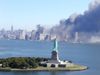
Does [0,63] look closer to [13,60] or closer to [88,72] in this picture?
[13,60]

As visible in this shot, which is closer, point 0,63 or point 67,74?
point 67,74

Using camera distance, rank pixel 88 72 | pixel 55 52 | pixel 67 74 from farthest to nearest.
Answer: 1. pixel 55 52
2. pixel 88 72
3. pixel 67 74

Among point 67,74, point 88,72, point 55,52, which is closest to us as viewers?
point 67,74

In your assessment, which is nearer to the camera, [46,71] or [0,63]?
[46,71]

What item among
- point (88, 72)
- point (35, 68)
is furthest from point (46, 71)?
point (88, 72)

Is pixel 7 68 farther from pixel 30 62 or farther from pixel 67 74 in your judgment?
pixel 67 74

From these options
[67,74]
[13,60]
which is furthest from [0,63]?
[67,74]

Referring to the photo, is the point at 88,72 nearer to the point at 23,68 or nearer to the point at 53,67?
the point at 53,67

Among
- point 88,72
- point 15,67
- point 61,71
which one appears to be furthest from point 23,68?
point 88,72
